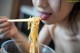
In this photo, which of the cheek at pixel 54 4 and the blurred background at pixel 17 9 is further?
the blurred background at pixel 17 9

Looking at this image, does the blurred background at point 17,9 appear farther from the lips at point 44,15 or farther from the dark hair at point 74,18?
the lips at point 44,15

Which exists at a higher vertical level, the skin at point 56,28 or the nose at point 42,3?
the nose at point 42,3

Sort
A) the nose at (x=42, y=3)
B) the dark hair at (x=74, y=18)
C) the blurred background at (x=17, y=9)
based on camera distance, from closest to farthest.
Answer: the nose at (x=42, y=3)
the dark hair at (x=74, y=18)
the blurred background at (x=17, y=9)

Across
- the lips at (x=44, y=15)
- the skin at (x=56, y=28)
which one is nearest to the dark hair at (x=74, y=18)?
the skin at (x=56, y=28)

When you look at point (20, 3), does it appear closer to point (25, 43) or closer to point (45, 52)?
point (25, 43)

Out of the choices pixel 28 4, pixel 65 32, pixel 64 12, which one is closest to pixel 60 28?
pixel 65 32

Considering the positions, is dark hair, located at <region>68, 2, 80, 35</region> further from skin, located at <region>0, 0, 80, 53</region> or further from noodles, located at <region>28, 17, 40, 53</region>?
noodles, located at <region>28, 17, 40, 53</region>

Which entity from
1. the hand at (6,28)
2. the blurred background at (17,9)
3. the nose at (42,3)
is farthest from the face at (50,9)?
the blurred background at (17,9)

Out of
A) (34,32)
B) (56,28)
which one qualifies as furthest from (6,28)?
(56,28)

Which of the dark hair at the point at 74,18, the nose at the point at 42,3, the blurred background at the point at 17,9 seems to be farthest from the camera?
the blurred background at the point at 17,9
